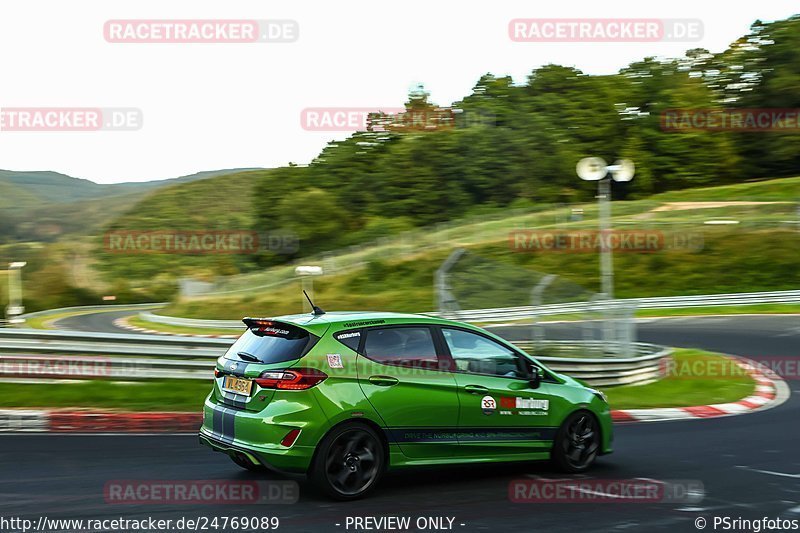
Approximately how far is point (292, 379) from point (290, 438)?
443 mm

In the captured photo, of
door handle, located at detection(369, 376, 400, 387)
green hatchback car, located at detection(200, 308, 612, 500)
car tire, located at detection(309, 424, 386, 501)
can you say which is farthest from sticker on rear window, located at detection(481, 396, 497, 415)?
car tire, located at detection(309, 424, 386, 501)

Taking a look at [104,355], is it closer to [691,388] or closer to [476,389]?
[476,389]

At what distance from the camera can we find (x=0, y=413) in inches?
380

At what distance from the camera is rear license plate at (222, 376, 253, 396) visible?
22.2 ft

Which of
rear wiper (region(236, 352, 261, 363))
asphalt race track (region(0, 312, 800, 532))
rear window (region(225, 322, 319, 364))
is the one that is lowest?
asphalt race track (region(0, 312, 800, 532))

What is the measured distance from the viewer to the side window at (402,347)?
23.1 feet

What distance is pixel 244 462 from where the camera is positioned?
24.0 feet

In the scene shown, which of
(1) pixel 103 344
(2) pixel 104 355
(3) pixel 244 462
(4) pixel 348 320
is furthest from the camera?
(2) pixel 104 355

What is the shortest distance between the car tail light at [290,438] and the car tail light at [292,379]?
331mm

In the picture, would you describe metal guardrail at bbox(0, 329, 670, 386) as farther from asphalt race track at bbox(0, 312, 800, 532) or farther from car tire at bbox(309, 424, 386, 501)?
car tire at bbox(309, 424, 386, 501)

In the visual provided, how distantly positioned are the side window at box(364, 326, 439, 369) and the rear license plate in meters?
0.97

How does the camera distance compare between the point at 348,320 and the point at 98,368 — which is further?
the point at 98,368

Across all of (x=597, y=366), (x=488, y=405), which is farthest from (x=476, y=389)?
(x=597, y=366)

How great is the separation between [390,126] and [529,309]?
71806 millimetres
